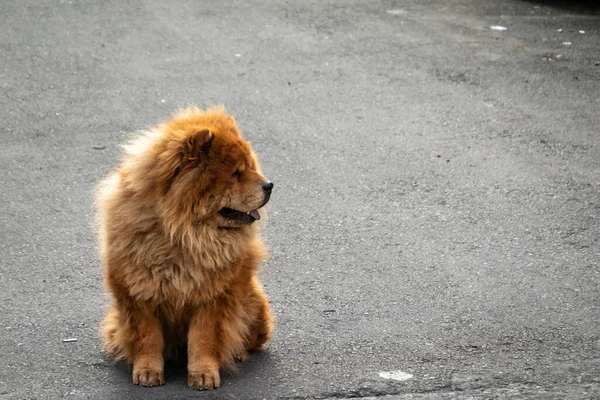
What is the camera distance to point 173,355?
5.02 metres

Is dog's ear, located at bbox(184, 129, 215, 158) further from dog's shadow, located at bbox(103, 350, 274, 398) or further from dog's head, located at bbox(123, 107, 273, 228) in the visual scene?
dog's shadow, located at bbox(103, 350, 274, 398)

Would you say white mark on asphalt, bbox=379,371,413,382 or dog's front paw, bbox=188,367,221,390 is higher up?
dog's front paw, bbox=188,367,221,390

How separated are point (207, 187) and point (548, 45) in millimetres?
7631

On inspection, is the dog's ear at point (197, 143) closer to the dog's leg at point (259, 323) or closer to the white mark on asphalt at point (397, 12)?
the dog's leg at point (259, 323)

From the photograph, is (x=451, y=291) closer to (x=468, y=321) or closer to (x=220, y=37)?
(x=468, y=321)

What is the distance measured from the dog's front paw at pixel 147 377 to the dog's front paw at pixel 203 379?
152mm

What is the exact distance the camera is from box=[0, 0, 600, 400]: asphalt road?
16.9 feet

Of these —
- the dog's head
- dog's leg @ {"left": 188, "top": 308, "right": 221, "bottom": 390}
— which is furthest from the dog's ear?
dog's leg @ {"left": 188, "top": 308, "right": 221, "bottom": 390}

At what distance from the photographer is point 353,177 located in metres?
7.84

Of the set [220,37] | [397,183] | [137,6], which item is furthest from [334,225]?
[137,6]

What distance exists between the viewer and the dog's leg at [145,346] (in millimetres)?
4738

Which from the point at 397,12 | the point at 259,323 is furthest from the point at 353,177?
the point at 397,12

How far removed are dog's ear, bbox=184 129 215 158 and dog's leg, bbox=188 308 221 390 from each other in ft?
2.54

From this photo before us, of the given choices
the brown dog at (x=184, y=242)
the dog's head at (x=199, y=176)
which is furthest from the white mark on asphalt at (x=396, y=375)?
→ the dog's head at (x=199, y=176)
